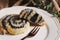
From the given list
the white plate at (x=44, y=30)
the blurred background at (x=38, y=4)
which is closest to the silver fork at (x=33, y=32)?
the white plate at (x=44, y=30)

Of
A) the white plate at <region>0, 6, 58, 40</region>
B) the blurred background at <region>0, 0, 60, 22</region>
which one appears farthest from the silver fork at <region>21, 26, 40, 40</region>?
the blurred background at <region>0, 0, 60, 22</region>

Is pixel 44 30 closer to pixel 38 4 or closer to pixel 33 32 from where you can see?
pixel 33 32

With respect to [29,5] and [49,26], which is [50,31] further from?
[29,5]

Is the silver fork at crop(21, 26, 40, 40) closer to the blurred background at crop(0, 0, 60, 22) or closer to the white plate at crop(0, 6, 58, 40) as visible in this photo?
the white plate at crop(0, 6, 58, 40)

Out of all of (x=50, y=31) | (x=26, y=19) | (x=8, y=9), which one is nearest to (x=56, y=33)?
(x=50, y=31)

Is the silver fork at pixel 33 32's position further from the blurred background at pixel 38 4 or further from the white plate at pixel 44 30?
the blurred background at pixel 38 4

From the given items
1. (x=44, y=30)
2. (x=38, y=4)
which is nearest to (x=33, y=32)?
(x=44, y=30)

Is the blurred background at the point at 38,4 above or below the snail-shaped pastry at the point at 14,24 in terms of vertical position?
above
